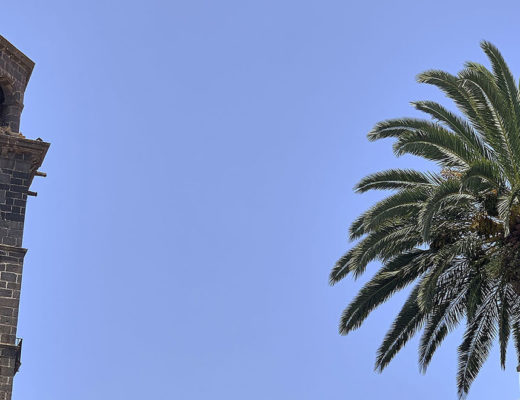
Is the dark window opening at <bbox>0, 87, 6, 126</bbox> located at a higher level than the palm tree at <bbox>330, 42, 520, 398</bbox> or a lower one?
higher

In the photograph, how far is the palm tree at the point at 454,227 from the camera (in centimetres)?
2798

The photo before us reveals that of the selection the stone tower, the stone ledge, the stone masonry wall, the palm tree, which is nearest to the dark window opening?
the stone tower

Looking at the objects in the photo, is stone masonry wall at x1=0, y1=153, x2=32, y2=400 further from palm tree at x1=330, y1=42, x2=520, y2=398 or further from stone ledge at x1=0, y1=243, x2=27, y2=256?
palm tree at x1=330, y1=42, x2=520, y2=398

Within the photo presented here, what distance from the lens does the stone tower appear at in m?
33.6

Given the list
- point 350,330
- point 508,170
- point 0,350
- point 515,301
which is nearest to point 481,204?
point 508,170

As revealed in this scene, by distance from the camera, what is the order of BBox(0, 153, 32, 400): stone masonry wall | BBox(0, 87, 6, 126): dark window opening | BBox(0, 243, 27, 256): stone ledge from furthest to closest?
BBox(0, 87, 6, 126): dark window opening
BBox(0, 243, 27, 256): stone ledge
BBox(0, 153, 32, 400): stone masonry wall

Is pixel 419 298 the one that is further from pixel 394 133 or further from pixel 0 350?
pixel 0 350

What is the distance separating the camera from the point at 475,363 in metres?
30.6

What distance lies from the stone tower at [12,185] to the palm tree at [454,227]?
34.5ft

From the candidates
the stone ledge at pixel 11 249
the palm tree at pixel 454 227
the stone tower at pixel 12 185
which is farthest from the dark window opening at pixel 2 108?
the palm tree at pixel 454 227

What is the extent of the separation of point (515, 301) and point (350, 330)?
15.5 feet

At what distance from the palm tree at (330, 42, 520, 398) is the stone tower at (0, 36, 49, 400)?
1052 cm

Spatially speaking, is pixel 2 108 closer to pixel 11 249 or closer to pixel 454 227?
pixel 11 249

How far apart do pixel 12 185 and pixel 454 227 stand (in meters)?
15.4
